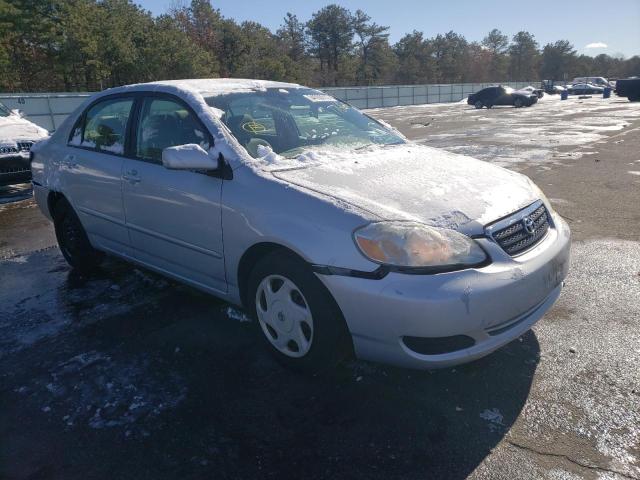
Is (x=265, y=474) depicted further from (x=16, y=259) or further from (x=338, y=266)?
(x=16, y=259)

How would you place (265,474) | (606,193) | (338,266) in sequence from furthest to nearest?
(606,193), (338,266), (265,474)

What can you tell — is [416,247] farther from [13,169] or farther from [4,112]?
[4,112]

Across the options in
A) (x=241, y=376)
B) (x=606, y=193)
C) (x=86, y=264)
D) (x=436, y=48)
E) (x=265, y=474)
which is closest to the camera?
(x=265, y=474)

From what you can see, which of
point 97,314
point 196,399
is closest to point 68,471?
point 196,399

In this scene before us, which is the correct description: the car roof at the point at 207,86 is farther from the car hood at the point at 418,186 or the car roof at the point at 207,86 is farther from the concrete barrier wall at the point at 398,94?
the concrete barrier wall at the point at 398,94

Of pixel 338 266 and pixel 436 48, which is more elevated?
pixel 436 48

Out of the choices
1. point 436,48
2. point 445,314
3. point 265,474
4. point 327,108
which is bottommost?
point 265,474

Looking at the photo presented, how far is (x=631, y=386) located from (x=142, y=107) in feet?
11.4

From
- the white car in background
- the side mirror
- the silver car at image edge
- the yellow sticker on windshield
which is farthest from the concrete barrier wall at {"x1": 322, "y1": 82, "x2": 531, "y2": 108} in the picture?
the side mirror

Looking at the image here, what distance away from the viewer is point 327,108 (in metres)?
3.87

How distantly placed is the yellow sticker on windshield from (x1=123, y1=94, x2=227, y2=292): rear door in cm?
26

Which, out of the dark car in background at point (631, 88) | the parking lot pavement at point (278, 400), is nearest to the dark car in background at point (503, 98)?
the dark car in background at point (631, 88)

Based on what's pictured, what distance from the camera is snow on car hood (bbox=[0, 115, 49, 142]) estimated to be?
7975 millimetres

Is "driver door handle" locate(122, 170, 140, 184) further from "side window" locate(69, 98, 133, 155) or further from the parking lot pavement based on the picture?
the parking lot pavement
